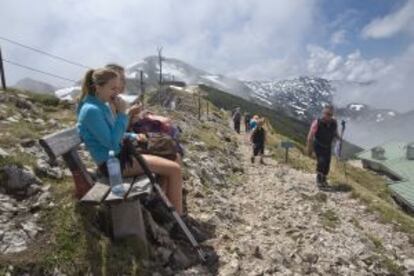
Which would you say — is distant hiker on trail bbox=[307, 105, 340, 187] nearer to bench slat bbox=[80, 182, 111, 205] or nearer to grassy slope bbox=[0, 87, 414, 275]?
grassy slope bbox=[0, 87, 414, 275]

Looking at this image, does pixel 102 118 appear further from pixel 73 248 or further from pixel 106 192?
pixel 73 248

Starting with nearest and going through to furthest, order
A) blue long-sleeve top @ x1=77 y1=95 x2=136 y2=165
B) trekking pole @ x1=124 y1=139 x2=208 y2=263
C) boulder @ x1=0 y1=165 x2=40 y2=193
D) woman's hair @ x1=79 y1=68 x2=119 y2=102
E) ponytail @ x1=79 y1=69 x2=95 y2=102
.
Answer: blue long-sleeve top @ x1=77 y1=95 x2=136 y2=165 → woman's hair @ x1=79 y1=68 x2=119 y2=102 → ponytail @ x1=79 y1=69 x2=95 y2=102 → trekking pole @ x1=124 y1=139 x2=208 y2=263 → boulder @ x1=0 y1=165 x2=40 y2=193

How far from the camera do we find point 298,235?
9.00 meters

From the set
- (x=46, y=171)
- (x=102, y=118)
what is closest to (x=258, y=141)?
(x=46, y=171)

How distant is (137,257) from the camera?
6.36 metres

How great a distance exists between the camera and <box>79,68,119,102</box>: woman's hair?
21.2ft

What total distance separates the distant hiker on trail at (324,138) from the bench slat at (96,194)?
9843mm

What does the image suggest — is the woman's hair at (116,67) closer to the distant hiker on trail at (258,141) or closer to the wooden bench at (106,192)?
the wooden bench at (106,192)

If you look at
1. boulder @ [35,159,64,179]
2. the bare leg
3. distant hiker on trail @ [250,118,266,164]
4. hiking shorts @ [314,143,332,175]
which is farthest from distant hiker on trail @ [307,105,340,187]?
boulder @ [35,159,64,179]

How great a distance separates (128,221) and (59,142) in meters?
1.45

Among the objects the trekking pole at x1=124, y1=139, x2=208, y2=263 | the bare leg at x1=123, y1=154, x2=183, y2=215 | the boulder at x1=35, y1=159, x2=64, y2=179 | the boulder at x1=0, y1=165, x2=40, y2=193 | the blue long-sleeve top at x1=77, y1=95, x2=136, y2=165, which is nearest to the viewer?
the blue long-sleeve top at x1=77, y1=95, x2=136, y2=165

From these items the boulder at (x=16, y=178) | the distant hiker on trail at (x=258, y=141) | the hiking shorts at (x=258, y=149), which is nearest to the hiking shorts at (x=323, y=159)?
the distant hiker on trail at (x=258, y=141)

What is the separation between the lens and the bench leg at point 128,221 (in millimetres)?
6539

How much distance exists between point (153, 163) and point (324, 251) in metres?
3.57
